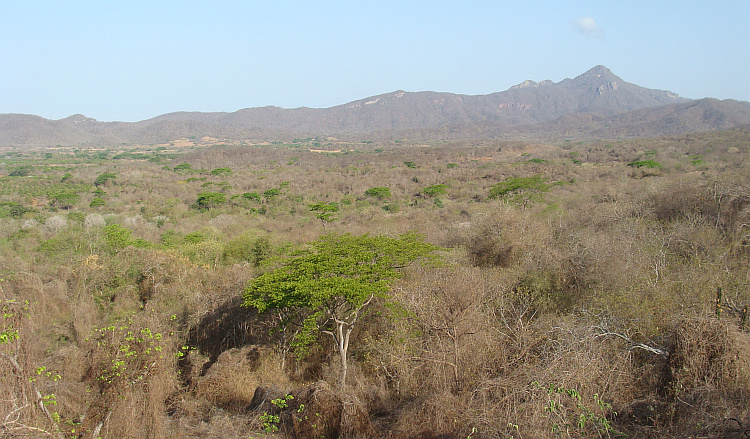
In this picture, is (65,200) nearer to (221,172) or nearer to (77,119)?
(221,172)

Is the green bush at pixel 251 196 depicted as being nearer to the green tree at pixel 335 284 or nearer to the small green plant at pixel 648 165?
the green tree at pixel 335 284

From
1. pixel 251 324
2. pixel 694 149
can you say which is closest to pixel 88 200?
pixel 251 324

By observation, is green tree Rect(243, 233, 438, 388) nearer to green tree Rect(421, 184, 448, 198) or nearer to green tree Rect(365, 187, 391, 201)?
green tree Rect(421, 184, 448, 198)

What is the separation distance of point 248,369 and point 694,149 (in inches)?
1905

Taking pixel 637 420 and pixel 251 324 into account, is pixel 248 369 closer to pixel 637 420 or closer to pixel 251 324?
pixel 251 324

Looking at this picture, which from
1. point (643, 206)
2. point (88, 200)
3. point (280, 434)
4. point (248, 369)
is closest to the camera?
point (280, 434)

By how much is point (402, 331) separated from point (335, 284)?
157 centimetres

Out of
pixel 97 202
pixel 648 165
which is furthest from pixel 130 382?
pixel 648 165

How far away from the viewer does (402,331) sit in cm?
816

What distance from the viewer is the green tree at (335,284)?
7750mm

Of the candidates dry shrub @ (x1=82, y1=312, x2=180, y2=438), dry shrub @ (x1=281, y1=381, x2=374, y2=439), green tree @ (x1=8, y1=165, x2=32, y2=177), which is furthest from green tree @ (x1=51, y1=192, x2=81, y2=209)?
dry shrub @ (x1=281, y1=381, x2=374, y2=439)

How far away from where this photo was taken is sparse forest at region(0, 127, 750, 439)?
5371 millimetres

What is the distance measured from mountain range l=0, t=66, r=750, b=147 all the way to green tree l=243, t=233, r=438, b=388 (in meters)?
92.0

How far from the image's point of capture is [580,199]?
21672 millimetres
